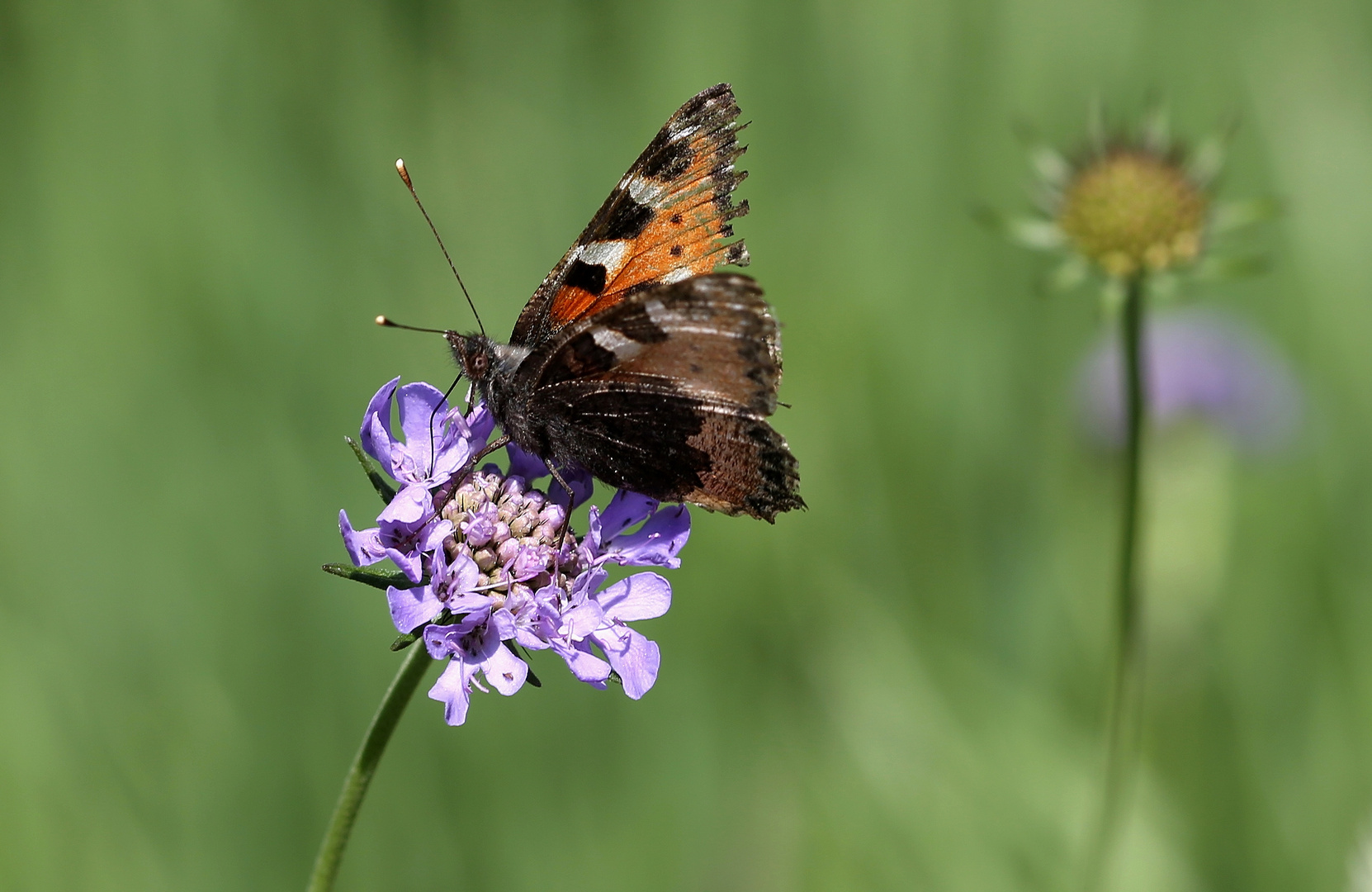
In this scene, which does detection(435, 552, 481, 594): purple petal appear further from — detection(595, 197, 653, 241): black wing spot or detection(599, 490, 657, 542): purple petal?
detection(595, 197, 653, 241): black wing spot

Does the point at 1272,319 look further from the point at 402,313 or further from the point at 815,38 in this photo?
the point at 402,313

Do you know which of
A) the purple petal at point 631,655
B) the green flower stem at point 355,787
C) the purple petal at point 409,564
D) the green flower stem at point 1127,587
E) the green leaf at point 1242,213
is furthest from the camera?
the green leaf at point 1242,213

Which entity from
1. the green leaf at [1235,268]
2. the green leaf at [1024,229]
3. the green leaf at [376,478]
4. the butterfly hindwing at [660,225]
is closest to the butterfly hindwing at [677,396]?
the butterfly hindwing at [660,225]

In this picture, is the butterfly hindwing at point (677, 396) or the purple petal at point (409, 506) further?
the butterfly hindwing at point (677, 396)

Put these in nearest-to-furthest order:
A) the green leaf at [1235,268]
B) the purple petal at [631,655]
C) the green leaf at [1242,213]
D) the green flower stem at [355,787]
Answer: the green flower stem at [355,787]
the purple petal at [631,655]
the green leaf at [1235,268]
the green leaf at [1242,213]

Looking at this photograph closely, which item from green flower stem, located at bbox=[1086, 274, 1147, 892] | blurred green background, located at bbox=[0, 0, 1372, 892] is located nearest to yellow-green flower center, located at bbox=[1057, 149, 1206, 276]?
green flower stem, located at bbox=[1086, 274, 1147, 892]

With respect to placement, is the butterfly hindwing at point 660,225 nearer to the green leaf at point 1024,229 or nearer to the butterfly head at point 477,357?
the butterfly head at point 477,357

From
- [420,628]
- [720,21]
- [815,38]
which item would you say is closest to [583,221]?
[720,21]
